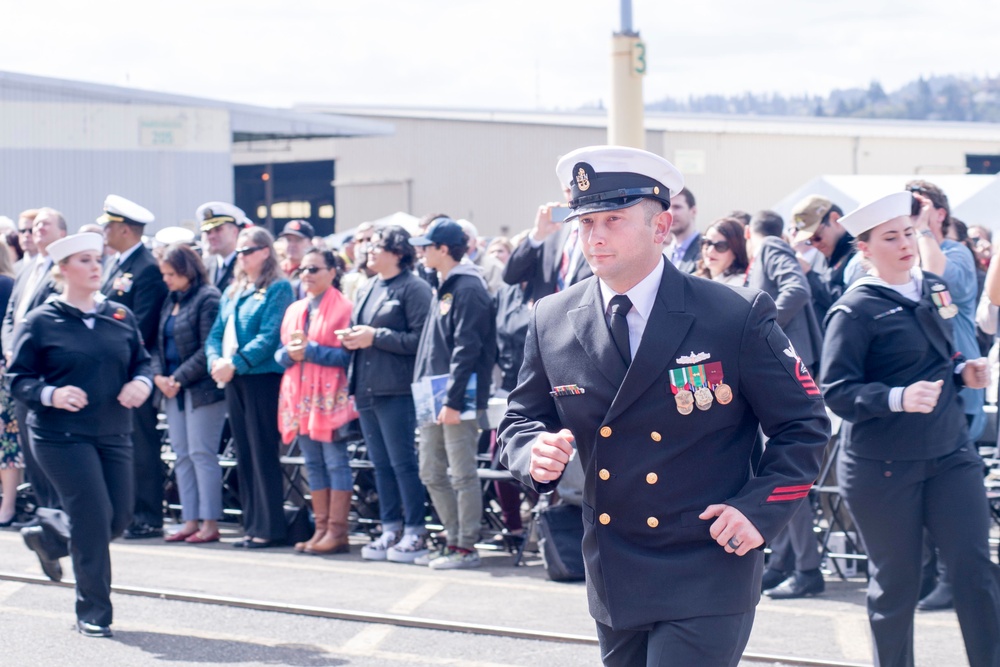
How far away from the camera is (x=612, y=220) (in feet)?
11.2

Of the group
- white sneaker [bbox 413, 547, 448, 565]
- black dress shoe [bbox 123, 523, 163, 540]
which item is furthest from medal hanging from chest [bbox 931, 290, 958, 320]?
black dress shoe [bbox 123, 523, 163, 540]

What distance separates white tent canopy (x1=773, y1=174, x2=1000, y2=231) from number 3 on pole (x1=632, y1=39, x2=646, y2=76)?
9.09ft

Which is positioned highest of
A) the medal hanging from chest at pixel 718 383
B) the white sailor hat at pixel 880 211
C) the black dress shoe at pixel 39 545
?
the white sailor hat at pixel 880 211

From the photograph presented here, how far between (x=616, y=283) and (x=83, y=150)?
23.9m

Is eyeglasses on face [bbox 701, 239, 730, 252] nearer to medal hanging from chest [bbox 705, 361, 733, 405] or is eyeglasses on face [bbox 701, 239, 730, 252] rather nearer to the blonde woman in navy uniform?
the blonde woman in navy uniform

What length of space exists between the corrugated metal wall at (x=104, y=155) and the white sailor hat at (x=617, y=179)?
22023mm

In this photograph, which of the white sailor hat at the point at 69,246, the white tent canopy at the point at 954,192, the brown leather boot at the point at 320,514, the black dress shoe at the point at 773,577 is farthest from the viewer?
the white tent canopy at the point at 954,192

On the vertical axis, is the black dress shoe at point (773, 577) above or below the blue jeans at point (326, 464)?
below

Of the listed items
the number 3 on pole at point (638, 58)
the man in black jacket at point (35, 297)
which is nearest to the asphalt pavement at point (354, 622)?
the man in black jacket at point (35, 297)

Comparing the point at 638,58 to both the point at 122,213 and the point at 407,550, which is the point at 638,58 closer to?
the point at 122,213

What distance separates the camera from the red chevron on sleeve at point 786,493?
3.29 meters

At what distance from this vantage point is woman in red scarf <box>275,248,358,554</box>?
8500 mm

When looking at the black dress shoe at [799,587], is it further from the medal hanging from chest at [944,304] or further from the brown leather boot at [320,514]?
the brown leather boot at [320,514]

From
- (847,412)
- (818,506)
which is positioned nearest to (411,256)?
(818,506)
